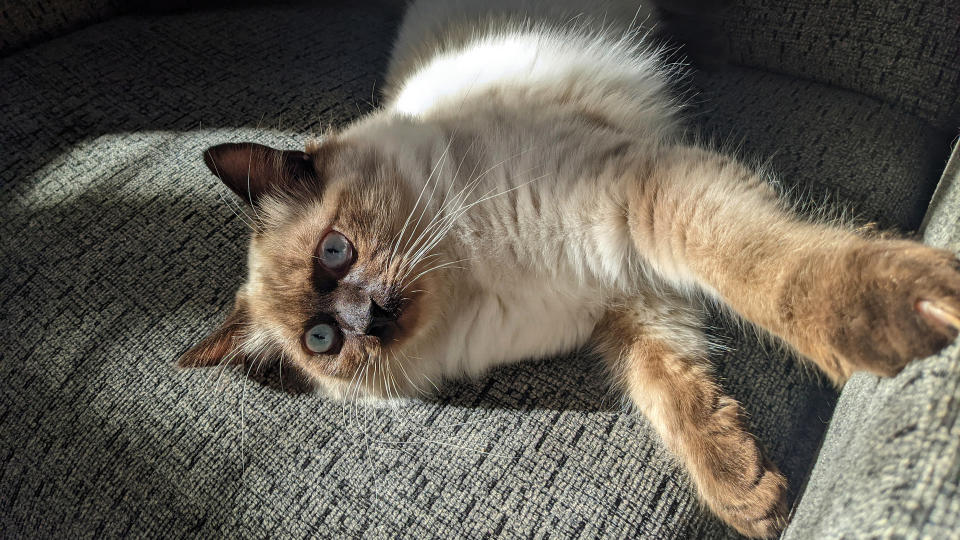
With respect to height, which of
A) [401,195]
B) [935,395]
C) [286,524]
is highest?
[935,395]

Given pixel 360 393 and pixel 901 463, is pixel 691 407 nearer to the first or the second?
pixel 901 463

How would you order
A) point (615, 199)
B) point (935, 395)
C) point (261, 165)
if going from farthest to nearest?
point (261, 165)
point (615, 199)
point (935, 395)

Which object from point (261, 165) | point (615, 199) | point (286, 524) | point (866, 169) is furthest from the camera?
point (866, 169)

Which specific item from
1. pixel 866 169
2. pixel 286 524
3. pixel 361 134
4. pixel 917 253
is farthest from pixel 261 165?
pixel 866 169

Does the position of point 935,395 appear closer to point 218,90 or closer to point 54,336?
point 54,336

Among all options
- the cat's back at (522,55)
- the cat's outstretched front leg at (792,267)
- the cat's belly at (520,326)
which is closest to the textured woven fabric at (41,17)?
the cat's back at (522,55)

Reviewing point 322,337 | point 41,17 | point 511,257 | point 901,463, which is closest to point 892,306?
point 901,463

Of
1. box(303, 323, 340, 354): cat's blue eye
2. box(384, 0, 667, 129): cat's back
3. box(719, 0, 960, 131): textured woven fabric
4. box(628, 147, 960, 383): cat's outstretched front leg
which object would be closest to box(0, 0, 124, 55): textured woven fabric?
box(384, 0, 667, 129): cat's back
